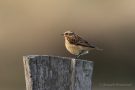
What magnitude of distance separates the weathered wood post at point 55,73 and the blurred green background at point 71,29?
3168mm

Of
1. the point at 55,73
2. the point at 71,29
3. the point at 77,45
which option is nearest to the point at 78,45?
the point at 77,45

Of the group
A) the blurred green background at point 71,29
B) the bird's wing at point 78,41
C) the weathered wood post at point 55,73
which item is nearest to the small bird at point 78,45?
the bird's wing at point 78,41

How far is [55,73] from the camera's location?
5.21 metres

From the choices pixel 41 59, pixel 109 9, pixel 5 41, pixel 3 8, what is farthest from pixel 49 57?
pixel 3 8

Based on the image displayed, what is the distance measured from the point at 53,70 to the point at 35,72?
0.65 feet

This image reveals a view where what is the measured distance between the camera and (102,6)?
12836 mm

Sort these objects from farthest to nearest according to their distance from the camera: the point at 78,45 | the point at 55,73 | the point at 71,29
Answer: the point at 71,29 < the point at 78,45 < the point at 55,73

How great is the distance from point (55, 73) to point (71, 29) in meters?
6.74

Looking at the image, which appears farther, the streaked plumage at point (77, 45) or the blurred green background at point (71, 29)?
the blurred green background at point (71, 29)

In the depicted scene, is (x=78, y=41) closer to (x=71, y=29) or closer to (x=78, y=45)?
(x=78, y=45)

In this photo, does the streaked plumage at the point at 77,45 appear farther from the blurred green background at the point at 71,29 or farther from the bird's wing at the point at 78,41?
the blurred green background at the point at 71,29

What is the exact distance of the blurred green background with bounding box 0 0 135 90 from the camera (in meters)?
9.88

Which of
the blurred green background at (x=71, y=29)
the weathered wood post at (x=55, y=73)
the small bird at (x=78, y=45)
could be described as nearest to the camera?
the weathered wood post at (x=55, y=73)

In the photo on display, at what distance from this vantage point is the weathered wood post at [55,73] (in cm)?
508
